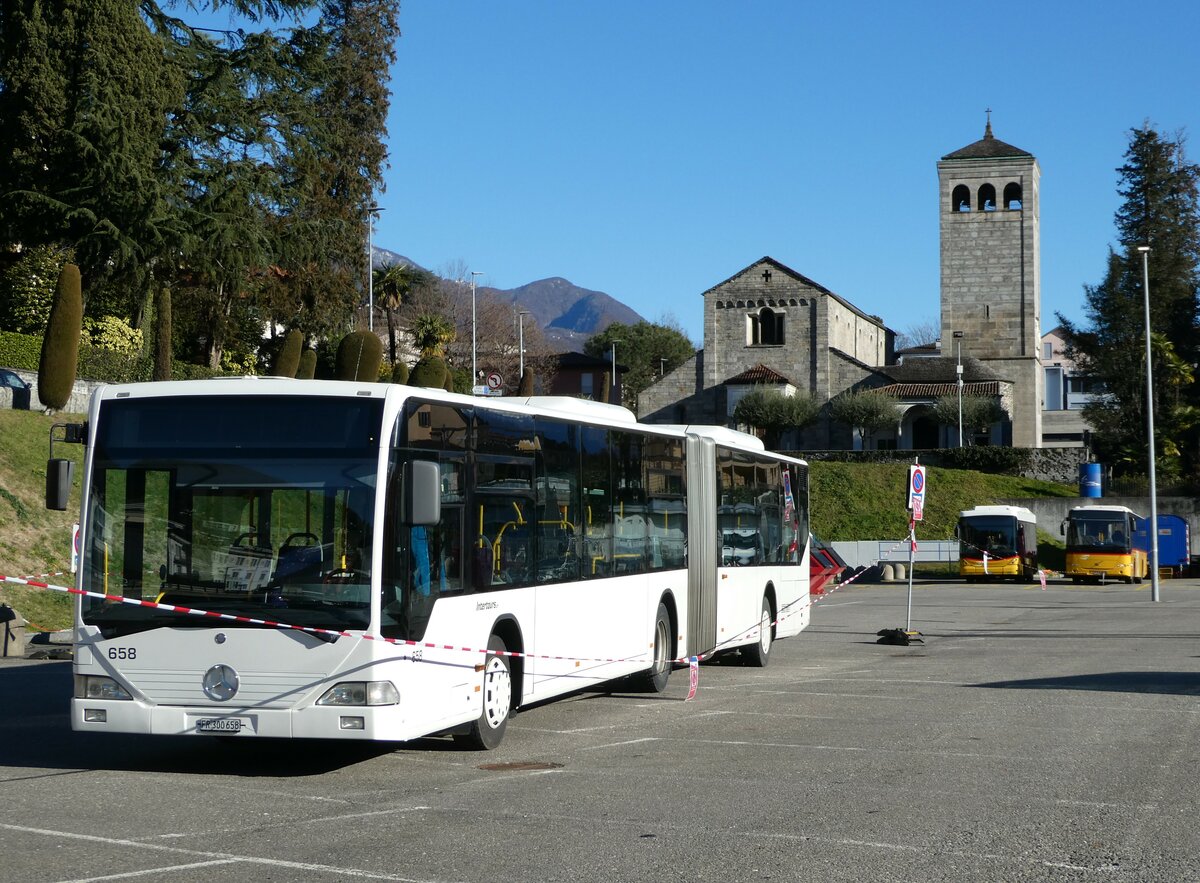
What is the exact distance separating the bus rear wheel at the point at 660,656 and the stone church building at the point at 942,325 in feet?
245

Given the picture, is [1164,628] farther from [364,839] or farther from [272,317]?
[272,317]

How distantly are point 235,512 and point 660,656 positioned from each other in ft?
21.4

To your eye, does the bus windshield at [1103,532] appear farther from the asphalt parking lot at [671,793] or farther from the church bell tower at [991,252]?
the church bell tower at [991,252]

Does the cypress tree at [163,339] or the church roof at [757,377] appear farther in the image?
the church roof at [757,377]

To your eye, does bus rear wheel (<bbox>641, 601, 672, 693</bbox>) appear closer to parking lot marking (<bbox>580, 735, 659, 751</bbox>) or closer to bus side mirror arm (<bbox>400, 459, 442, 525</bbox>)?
parking lot marking (<bbox>580, 735, 659, 751</bbox>)

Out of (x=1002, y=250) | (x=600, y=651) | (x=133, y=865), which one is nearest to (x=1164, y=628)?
(x=600, y=651)

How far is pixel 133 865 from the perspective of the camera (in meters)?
7.22

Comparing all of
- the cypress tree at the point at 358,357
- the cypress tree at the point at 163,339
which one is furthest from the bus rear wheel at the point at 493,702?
the cypress tree at the point at 358,357

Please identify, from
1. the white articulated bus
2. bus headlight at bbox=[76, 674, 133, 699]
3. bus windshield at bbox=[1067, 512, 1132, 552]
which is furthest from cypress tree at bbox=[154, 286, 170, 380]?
bus headlight at bbox=[76, 674, 133, 699]

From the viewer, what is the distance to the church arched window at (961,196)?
307 feet

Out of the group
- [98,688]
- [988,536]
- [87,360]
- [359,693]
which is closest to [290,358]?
[87,360]

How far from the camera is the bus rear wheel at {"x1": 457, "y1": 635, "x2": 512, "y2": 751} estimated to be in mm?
11148

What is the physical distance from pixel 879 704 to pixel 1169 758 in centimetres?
401

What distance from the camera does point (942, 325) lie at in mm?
94312
